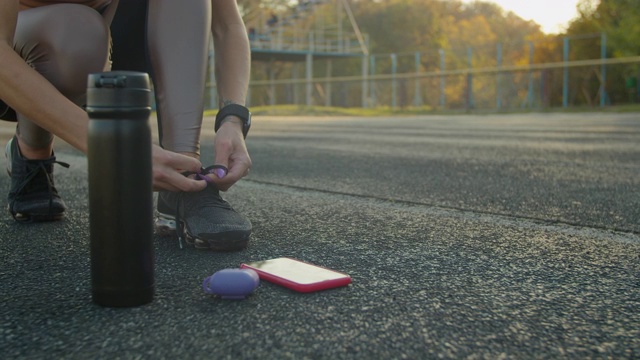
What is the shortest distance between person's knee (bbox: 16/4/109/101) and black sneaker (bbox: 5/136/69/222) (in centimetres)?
42

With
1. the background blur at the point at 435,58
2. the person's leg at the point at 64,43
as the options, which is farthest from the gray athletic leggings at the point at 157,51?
the background blur at the point at 435,58

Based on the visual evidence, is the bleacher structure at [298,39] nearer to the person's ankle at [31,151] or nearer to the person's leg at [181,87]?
the person's ankle at [31,151]

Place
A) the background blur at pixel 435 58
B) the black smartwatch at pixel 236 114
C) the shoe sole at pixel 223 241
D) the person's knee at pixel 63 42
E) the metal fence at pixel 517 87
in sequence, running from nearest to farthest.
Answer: the shoe sole at pixel 223 241
the person's knee at pixel 63 42
the black smartwatch at pixel 236 114
the metal fence at pixel 517 87
the background blur at pixel 435 58

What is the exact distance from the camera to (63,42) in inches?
70.3

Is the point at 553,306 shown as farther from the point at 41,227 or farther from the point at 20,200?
the point at 20,200

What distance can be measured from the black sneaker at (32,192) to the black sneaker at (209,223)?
546mm

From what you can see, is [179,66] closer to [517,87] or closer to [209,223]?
[209,223]

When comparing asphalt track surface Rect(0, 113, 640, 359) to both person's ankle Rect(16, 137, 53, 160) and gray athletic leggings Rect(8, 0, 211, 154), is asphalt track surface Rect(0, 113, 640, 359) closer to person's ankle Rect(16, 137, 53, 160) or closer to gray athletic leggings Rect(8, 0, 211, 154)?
person's ankle Rect(16, 137, 53, 160)

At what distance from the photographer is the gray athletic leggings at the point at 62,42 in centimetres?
178

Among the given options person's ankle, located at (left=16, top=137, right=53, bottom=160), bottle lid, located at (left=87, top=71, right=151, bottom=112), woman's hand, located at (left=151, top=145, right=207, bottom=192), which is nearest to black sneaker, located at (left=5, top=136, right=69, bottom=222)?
person's ankle, located at (left=16, top=137, right=53, bottom=160)

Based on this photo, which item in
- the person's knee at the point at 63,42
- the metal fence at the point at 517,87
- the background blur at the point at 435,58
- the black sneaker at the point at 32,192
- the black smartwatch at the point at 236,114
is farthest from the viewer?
the background blur at the point at 435,58

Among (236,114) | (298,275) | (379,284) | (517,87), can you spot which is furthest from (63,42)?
(517,87)

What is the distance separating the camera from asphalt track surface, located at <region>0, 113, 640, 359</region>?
1.05 meters

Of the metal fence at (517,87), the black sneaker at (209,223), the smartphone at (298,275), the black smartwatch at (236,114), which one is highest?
the metal fence at (517,87)
